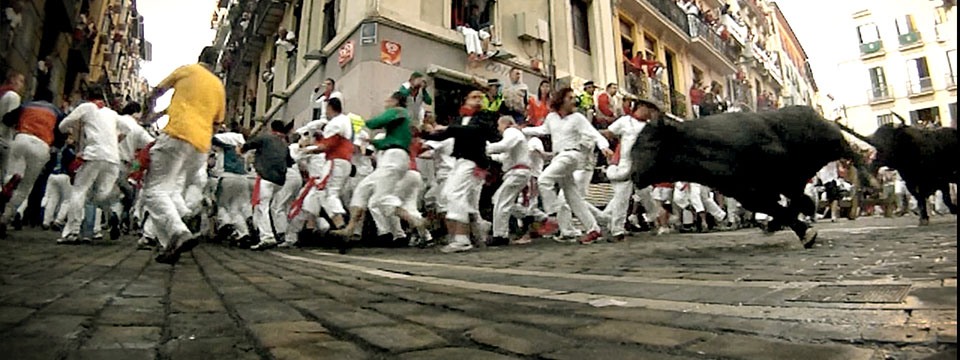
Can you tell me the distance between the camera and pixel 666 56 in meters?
21.8

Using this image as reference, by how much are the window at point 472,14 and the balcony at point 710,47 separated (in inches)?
436

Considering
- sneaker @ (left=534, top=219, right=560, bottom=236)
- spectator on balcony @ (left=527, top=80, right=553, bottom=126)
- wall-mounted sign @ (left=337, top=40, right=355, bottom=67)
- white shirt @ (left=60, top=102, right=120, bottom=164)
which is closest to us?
white shirt @ (left=60, top=102, right=120, bottom=164)

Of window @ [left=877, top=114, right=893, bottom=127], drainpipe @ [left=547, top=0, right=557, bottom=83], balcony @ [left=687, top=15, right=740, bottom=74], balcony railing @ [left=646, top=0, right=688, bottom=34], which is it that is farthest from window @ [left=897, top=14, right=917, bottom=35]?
balcony @ [left=687, top=15, right=740, bottom=74]

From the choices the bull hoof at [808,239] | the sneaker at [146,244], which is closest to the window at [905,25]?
the bull hoof at [808,239]

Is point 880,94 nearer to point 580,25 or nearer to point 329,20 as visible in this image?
point 329,20

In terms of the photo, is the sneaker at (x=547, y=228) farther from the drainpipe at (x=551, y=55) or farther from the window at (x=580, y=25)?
the window at (x=580, y=25)

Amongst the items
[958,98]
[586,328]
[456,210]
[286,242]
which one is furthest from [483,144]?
[958,98]

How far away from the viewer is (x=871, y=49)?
1073 millimetres

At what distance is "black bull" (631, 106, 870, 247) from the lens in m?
4.53

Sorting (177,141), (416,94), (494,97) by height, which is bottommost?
(177,141)

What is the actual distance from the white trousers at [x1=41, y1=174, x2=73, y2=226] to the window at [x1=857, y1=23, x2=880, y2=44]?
35.3ft

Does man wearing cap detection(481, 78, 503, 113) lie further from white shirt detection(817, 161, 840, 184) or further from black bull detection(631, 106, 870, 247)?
black bull detection(631, 106, 870, 247)

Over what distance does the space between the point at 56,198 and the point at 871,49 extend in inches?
449

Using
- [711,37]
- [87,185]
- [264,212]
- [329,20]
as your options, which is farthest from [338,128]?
[711,37]
